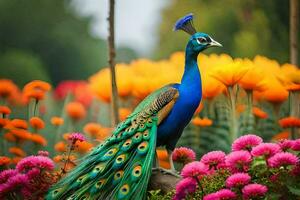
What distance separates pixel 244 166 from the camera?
427 cm

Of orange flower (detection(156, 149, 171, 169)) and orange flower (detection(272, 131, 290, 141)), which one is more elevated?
orange flower (detection(272, 131, 290, 141))

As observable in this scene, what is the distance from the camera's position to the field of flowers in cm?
414

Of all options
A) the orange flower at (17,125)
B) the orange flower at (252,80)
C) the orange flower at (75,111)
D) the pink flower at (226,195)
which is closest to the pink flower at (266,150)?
the pink flower at (226,195)

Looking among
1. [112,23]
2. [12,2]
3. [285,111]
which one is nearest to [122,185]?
[112,23]

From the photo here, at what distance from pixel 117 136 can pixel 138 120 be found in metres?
0.16

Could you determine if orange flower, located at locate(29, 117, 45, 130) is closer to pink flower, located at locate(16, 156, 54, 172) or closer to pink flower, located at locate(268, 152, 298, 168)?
pink flower, located at locate(16, 156, 54, 172)

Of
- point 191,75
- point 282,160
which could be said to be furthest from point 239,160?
point 191,75

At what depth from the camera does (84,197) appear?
14.9 feet

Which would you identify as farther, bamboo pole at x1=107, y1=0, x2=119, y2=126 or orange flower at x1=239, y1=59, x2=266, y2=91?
orange flower at x1=239, y1=59, x2=266, y2=91

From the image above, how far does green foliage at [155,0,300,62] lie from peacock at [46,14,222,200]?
7.51m

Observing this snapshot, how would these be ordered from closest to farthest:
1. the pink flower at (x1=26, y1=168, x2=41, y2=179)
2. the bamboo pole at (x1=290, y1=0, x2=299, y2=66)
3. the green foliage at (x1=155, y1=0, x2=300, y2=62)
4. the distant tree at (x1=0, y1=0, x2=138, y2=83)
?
the pink flower at (x1=26, y1=168, x2=41, y2=179) → the bamboo pole at (x1=290, y1=0, x2=299, y2=66) → the green foliage at (x1=155, y1=0, x2=300, y2=62) → the distant tree at (x1=0, y1=0, x2=138, y2=83)

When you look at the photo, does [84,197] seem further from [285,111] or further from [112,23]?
[285,111]

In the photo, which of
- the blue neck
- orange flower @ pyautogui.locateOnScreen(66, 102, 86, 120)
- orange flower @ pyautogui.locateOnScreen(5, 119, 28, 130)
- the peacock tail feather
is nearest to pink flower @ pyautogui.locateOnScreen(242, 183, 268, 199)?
the peacock tail feather

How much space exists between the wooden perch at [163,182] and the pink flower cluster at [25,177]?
644 mm
